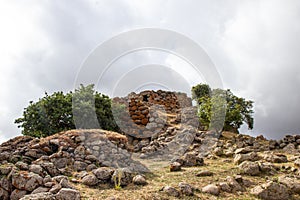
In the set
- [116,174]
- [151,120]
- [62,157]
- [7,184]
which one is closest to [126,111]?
[151,120]

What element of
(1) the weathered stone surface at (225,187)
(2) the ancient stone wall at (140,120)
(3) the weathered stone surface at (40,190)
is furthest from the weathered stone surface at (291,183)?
(2) the ancient stone wall at (140,120)

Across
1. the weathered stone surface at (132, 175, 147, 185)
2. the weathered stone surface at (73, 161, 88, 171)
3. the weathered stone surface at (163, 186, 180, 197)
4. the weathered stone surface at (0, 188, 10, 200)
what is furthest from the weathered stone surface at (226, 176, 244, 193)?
the weathered stone surface at (0, 188, 10, 200)

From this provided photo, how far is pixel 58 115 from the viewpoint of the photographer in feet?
42.9

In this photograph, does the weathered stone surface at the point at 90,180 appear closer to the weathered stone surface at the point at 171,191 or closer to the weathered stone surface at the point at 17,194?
the weathered stone surface at the point at 17,194

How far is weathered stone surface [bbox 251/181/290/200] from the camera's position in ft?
20.1

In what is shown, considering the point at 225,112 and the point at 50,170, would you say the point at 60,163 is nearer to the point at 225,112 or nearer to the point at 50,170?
the point at 50,170


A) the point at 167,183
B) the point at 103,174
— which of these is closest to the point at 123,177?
the point at 103,174

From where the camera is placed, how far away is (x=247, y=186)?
6.73 m

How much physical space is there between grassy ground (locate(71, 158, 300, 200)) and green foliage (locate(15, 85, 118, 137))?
19.1 ft

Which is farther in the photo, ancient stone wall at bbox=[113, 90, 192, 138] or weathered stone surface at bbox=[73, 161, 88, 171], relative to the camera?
ancient stone wall at bbox=[113, 90, 192, 138]

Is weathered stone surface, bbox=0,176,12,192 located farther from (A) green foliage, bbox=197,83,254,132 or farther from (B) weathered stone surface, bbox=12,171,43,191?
(A) green foliage, bbox=197,83,254,132

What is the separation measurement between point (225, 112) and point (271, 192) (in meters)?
8.17

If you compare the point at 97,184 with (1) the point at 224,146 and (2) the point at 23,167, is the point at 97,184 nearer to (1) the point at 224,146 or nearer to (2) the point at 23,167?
(2) the point at 23,167

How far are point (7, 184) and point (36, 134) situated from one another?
279 inches
